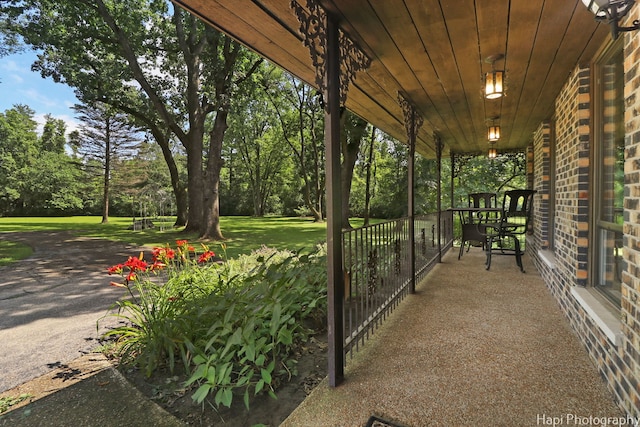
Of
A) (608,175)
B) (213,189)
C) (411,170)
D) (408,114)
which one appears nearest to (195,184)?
(213,189)

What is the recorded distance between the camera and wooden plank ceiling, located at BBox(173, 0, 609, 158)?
1.89 meters

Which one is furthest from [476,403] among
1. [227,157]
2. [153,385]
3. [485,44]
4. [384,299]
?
[227,157]

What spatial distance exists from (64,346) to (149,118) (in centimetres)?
1125

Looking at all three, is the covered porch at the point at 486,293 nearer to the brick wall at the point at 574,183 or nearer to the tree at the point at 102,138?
the brick wall at the point at 574,183

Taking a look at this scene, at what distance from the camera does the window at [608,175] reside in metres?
2.12

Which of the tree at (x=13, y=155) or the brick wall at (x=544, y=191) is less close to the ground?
the tree at (x=13, y=155)

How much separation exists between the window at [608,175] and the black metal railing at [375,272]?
60.0 inches

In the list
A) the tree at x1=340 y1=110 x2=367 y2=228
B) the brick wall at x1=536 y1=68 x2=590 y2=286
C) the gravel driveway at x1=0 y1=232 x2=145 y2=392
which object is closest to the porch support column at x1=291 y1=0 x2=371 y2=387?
the brick wall at x1=536 y1=68 x2=590 y2=286

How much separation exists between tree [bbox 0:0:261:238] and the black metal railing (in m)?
7.11

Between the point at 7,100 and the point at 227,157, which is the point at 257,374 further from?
the point at 7,100

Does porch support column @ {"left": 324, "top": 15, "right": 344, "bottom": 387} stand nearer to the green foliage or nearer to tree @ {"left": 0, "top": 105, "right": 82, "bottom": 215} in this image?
the green foliage

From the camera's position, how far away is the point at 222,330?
2.28 metres

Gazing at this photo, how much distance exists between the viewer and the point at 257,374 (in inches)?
88.1

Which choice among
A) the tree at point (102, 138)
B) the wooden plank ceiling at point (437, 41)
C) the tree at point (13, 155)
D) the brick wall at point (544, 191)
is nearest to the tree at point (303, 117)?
the tree at point (102, 138)
